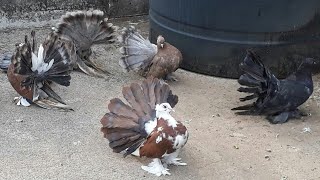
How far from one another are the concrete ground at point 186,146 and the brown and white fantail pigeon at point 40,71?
3.5 inches

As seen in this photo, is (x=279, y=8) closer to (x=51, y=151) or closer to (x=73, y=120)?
(x=73, y=120)

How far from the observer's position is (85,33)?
450cm

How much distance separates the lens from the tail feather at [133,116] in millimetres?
3264

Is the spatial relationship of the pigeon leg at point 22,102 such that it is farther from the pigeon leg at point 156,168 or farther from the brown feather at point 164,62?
the pigeon leg at point 156,168

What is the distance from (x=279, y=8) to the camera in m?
4.36

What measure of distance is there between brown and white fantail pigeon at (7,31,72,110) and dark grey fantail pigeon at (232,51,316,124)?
116 centimetres

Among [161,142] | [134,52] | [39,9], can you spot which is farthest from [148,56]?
[39,9]

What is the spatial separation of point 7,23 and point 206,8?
6.65ft

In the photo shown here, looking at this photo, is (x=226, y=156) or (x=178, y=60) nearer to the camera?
(x=226, y=156)

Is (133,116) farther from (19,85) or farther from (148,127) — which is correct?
(19,85)

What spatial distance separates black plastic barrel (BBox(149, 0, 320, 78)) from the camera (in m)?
4.39

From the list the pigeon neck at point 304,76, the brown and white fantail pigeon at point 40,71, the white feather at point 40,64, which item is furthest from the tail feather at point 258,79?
the white feather at point 40,64

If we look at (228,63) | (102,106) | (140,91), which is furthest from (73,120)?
(228,63)

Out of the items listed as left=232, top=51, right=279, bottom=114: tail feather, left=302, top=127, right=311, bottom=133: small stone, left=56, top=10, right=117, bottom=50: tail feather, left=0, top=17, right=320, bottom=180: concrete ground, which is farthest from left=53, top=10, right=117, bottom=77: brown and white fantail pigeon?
left=302, top=127, right=311, bottom=133: small stone
